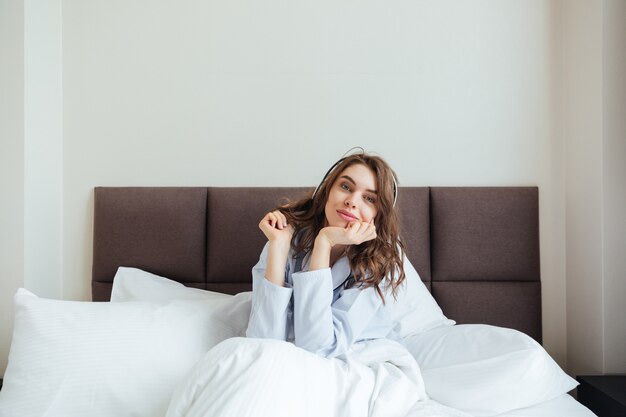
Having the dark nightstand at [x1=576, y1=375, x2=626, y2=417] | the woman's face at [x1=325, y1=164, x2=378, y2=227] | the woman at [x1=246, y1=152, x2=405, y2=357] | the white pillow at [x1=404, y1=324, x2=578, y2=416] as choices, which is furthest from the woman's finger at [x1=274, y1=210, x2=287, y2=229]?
the dark nightstand at [x1=576, y1=375, x2=626, y2=417]

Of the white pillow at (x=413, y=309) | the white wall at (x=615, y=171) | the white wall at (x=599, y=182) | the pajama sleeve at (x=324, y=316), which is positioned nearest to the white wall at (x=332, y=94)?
the white wall at (x=599, y=182)

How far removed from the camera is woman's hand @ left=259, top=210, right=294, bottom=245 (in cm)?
156

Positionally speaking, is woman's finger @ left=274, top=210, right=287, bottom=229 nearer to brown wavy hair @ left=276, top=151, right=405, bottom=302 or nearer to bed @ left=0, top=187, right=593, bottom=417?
brown wavy hair @ left=276, top=151, right=405, bottom=302

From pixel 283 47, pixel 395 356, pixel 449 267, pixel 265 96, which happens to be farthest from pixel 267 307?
pixel 283 47

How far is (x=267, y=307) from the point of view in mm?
1484

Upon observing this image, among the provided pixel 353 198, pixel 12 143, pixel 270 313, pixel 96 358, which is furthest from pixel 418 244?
pixel 12 143

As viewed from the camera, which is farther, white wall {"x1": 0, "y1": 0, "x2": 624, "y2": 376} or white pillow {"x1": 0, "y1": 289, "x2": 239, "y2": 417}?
white wall {"x1": 0, "y1": 0, "x2": 624, "y2": 376}

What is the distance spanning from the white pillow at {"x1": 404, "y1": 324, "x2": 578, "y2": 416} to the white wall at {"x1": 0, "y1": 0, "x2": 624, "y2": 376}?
2.31 feet

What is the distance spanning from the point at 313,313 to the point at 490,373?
552 mm

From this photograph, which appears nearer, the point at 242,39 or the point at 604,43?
the point at 604,43

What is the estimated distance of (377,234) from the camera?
1.62 metres

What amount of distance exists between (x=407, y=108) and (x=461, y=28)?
42 centimetres

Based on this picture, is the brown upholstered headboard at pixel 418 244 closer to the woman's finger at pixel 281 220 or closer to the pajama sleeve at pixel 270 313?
the woman's finger at pixel 281 220

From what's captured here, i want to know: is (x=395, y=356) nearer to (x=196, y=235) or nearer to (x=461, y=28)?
(x=196, y=235)
